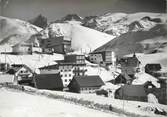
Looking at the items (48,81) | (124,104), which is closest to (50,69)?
(48,81)

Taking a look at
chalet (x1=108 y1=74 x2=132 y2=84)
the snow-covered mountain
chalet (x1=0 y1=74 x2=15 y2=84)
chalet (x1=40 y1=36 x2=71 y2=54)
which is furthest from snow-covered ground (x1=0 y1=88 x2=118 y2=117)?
the snow-covered mountain

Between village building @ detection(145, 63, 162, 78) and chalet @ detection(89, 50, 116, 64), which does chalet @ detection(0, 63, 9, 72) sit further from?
village building @ detection(145, 63, 162, 78)

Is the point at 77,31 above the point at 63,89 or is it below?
above

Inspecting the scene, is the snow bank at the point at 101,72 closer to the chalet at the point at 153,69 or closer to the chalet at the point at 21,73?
the chalet at the point at 153,69

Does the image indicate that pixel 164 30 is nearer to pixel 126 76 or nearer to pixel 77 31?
pixel 126 76

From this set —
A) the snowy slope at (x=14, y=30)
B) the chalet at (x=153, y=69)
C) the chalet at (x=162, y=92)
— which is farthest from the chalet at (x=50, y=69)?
the chalet at (x=162, y=92)

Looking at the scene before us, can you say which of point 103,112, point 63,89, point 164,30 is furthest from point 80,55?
point 164,30

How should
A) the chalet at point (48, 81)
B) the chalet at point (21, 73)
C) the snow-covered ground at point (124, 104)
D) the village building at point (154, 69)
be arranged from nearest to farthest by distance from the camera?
the snow-covered ground at point (124, 104) < the village building at point (154, 69) < the chalet at point (48, 81) < the chalet at point (21, 73)
